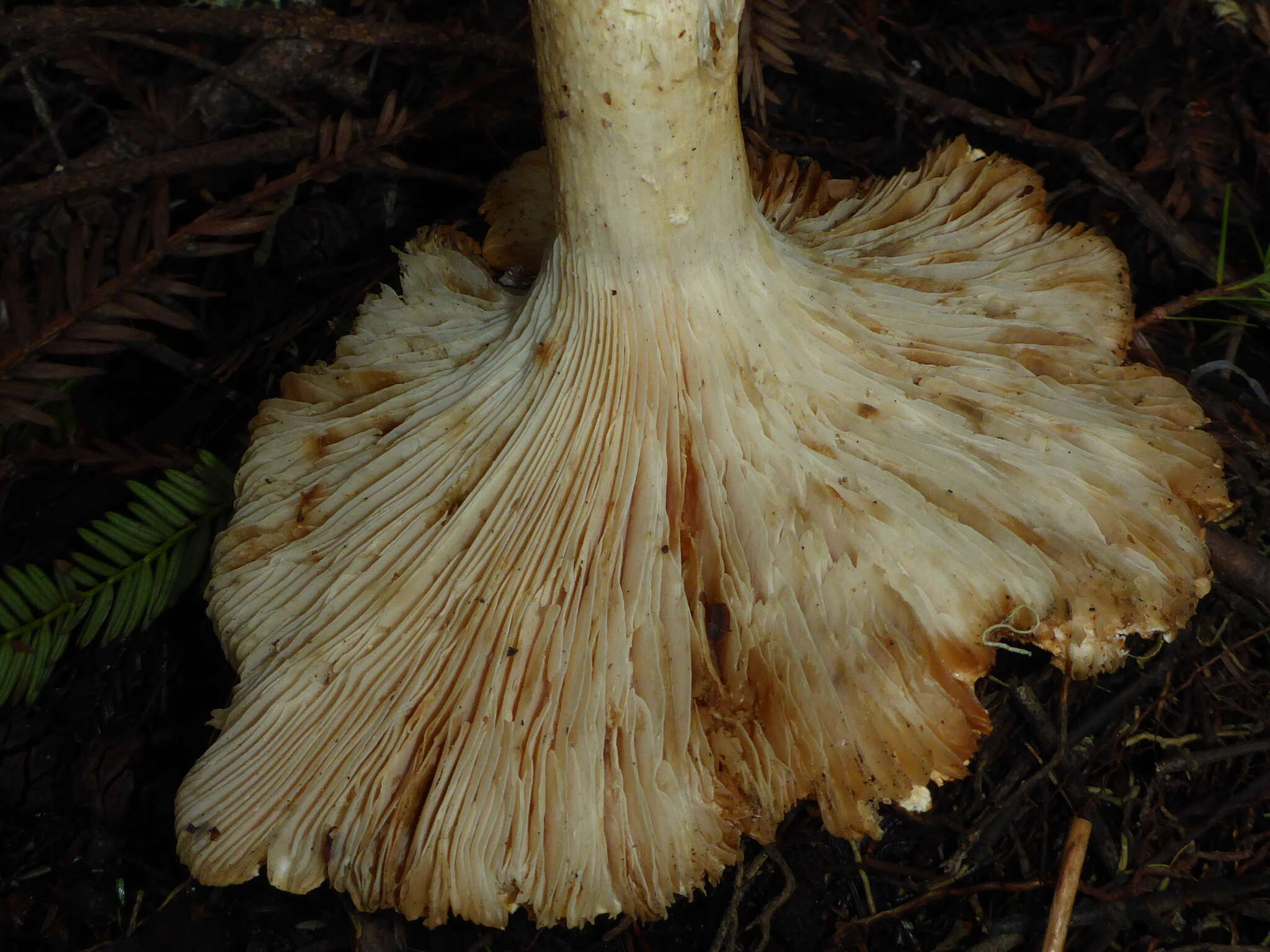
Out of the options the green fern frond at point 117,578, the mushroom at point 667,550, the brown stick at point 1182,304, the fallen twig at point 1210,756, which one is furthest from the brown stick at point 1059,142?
the green fern frond at point 117,578

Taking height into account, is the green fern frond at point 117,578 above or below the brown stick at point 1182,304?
below

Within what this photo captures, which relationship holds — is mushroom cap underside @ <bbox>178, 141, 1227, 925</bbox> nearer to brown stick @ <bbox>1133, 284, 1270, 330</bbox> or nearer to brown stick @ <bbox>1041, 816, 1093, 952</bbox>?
brown stick @ <bbox>1133, 284, 1270, 330</bbox>

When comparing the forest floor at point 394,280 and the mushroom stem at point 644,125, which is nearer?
the mushroom stem at point 644,125

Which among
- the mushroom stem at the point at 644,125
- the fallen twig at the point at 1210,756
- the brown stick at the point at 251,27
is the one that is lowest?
the fallen twig at the point at 1210,756

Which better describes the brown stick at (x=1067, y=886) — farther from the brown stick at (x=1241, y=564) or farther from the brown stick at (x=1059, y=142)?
the brown stick at (x=1059, y=142)

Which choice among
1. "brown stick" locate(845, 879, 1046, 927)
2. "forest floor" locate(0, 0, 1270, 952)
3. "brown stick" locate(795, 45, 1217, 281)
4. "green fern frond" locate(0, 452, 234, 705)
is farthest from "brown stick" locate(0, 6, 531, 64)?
"brown stick" locate(845, 879, 1046, 927)

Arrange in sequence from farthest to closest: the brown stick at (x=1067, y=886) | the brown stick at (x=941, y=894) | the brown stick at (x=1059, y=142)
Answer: the brown stick at (x=1059, y=142)
the brown stick at (x=941, y=894)
the brown stick at (x=1067, y=886)

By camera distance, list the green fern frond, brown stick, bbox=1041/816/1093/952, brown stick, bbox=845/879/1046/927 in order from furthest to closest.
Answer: the green fern frond → brown stick, bbox=845/879/1046/927 → brown stick, bbox=1041/816/1093/952
